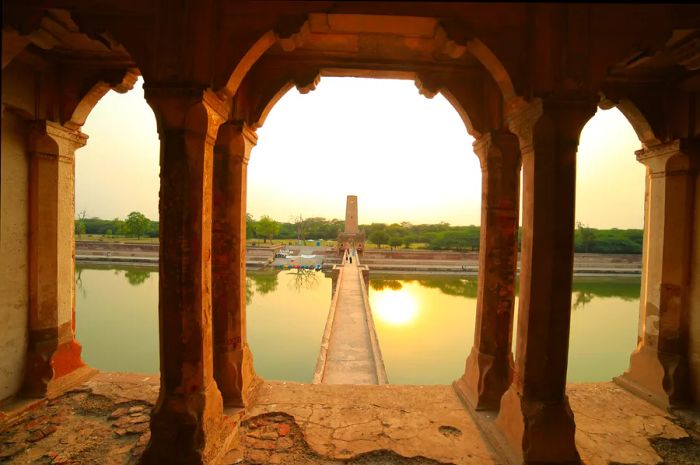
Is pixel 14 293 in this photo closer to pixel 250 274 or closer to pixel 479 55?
pixel 479 55

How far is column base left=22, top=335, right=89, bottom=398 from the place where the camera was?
12.9ft

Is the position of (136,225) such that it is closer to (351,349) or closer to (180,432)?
(351,349)

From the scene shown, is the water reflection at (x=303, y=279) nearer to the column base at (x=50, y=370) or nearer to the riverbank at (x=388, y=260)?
the riverbank at (x=388, y=260)

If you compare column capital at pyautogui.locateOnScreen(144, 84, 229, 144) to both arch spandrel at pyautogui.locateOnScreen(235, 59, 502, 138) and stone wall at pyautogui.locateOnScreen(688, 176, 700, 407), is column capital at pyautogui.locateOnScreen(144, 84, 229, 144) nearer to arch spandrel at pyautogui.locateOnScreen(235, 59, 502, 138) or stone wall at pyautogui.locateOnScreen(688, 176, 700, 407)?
arch spandrel at pyautogui.locateOnScreen(235, 59, 502, 138)

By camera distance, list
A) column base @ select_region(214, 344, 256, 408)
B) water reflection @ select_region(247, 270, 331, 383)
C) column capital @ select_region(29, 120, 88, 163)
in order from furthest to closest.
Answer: water reflection @ select_region(247, 270, 331, 383) → column capital @ select_region(29, 120, 88, 163) → column base @ select_region(214, 344, 256, 408)

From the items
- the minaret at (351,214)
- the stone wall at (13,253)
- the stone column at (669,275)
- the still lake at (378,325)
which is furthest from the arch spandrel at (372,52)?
the minaret at (351,214)

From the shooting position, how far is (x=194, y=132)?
111 inches

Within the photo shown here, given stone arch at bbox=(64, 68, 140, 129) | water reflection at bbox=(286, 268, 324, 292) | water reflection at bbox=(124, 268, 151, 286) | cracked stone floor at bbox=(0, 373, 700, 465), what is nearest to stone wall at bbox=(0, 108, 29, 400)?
stone arch at bbox=(64, 68, 140, 129)

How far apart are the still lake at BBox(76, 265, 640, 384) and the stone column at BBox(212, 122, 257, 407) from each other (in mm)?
5142

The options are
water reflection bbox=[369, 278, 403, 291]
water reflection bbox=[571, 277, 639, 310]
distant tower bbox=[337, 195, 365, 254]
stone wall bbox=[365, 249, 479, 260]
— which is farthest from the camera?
distant tower bbox=[337, 195, 365, 254]

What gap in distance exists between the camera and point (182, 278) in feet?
9.32

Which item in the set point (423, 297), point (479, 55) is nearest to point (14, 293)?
point (479, 55)

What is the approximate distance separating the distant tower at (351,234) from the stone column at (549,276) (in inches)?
1140

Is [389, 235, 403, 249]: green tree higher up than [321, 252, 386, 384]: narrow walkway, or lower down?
higher up
